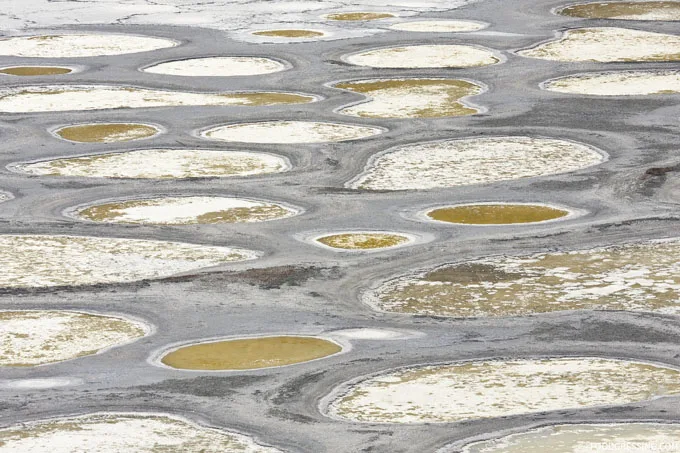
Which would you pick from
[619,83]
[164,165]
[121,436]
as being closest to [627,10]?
[619,83]

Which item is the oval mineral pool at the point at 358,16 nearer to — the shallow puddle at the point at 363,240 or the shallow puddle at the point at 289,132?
the shallow puddle at the point at 289,132

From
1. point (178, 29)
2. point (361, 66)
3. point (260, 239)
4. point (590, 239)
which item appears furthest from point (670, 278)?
point (178, 29)

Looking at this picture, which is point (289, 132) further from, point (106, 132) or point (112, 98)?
point (112, 98)

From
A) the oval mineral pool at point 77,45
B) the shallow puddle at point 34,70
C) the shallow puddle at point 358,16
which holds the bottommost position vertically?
the shallow puddle at point 34,70

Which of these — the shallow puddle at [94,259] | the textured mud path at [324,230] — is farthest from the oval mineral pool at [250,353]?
the shallow puddle at [94,259]

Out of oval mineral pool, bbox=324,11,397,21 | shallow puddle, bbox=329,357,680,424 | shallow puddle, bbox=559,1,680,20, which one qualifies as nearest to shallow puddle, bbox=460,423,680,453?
shallow puddle, bbox=329,357,680,424
